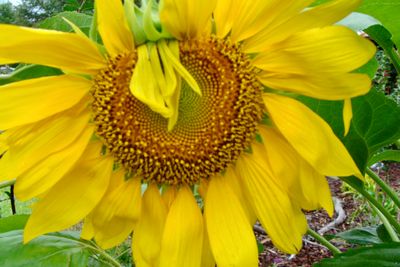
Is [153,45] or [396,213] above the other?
[153,45]

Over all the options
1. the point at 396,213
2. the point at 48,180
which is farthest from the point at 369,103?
the point at 396,213

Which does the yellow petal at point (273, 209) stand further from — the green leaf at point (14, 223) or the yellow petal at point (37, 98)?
the green leaf at point (14, 223)

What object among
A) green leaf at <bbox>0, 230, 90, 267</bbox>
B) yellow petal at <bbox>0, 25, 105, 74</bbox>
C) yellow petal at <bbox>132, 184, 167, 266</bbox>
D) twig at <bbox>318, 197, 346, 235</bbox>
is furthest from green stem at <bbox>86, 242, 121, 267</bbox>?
twig at <bbox>318, 197, 346, 235</bbox>

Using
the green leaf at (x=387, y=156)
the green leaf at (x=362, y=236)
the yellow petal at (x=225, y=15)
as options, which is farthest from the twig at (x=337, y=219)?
the yellow petal at (x=225, y=15)

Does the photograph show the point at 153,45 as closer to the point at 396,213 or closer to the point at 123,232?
the point at 123,232

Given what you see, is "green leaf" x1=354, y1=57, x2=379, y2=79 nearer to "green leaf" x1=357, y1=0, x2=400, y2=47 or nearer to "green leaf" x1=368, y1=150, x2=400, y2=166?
"green leaf" x1=357, y1=0, x2=400, y2=47

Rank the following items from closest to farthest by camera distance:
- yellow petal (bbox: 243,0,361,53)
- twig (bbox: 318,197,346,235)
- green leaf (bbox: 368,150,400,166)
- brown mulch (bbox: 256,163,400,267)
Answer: yellow petal (bbox: 243,0,361,53), green leaf (bbox: 368,150,400,166), brown mulch (bbox: 256,163,400,267), twig (bbox: 318,197,346,235)

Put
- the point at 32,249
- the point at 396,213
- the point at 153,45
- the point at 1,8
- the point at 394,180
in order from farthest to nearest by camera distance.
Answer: the point at 1,8 < the point at 394,180 < the point at 396,213 < the point at 32,249 < the point at 153,45
